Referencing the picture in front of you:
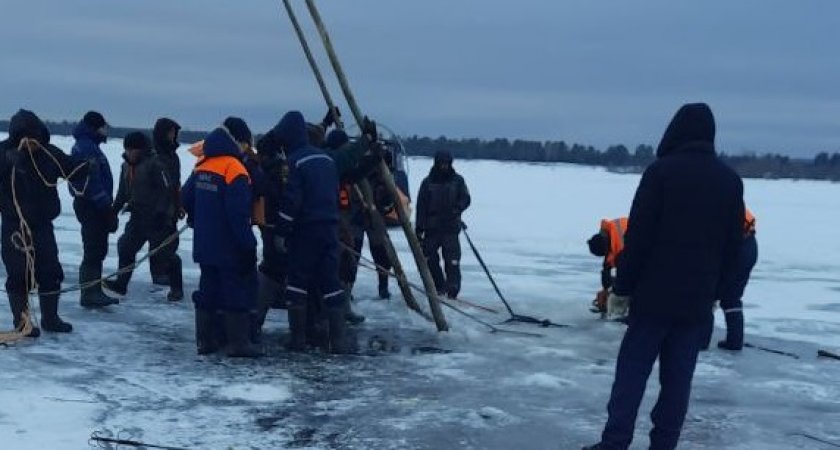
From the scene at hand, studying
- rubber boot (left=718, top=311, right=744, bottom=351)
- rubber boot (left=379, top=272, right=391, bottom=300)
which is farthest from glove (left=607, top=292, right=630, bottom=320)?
rubber boot (left=379, top=272, right=391, bottom=300)

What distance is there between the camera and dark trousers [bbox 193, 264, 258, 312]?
22.8 feet

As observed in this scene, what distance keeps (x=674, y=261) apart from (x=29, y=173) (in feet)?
15.4

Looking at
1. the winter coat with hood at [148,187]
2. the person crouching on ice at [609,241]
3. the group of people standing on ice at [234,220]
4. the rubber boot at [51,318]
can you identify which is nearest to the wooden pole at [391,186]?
the group of people standing on ice at [234,220]

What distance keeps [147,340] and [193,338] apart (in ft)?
1.23

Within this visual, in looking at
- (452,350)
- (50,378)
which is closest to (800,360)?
(452,350)

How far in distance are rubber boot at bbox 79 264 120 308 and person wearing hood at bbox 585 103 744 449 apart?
533 centimetres

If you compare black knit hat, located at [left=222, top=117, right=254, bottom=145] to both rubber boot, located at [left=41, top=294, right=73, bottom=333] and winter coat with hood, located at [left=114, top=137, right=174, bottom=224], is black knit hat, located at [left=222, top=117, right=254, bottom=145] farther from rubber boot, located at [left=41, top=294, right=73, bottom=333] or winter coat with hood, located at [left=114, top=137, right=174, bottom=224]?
winter coat with hood, located at [left=114, top=137, right=174, bottom=224]

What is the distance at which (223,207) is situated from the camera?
6824 mm

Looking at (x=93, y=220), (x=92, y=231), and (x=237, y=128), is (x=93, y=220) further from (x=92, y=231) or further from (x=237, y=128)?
(x=237, y=128)

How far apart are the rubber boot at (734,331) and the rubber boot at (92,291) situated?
17.9 ft

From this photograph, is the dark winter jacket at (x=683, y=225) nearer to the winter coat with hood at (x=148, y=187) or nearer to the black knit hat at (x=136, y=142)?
the winter coat with hood at (x=148, y=187)

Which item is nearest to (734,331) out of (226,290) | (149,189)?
(226,290)

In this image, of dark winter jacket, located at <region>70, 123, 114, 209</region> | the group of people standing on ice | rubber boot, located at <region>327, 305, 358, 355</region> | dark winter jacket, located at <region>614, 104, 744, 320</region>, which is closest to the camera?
dark winter jacket, located at <region>614, 104, 744, 320</region>

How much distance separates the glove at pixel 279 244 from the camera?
7.71 meters
